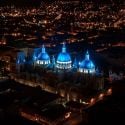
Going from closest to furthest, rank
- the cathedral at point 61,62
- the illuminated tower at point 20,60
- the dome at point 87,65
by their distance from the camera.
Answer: the dome at point 87,65, the cathedral at point 61,62, the illuminated tower at point 20,60

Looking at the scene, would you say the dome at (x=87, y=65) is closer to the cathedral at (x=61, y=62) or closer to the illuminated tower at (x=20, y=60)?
the cathedral at (x=61, y=62)

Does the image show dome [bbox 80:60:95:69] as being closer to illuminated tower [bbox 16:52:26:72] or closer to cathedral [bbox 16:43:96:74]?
cathedral [bbox 16:43:96:74]

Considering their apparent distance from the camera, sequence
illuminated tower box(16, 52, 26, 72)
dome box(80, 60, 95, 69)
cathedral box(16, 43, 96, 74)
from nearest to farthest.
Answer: dome box(80, 60, 95, 69) → cathedral box(16, 43, 96, 74) → illuminated tower box(16, 52, 26, 72)

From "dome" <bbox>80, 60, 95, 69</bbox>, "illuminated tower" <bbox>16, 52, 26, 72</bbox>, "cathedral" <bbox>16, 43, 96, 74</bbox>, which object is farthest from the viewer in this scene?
"illuminated tower" <bbox>16, 52, 26, 72</bbox>

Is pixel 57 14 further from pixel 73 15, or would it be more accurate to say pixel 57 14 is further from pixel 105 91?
pixel 105 91

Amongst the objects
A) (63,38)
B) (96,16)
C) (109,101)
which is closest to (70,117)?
(109,101)

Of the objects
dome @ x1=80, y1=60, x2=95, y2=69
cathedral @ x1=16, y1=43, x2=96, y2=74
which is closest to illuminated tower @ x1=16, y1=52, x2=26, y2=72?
cathedral @ x1=16, y1=43, x2=96, y2=74

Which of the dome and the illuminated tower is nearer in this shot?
the dome

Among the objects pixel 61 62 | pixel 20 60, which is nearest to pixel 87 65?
Answer: pixel 61 62

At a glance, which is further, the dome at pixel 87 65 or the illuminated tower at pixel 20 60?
the illuminated tower at pixel 20 60

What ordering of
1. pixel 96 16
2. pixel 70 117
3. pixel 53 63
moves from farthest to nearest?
pixel 96 16 → pixel 53 63 → pixel 70 117

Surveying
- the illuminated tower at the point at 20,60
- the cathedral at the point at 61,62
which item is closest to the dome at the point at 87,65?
the cathedral at the point at 61,62
